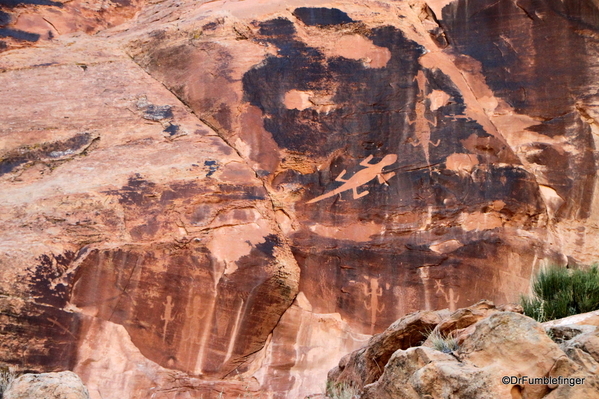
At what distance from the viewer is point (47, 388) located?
5.06 m

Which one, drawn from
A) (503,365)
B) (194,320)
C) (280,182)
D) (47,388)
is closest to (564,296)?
(503,365)

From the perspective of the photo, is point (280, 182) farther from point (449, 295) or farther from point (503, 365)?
point (503, 365)

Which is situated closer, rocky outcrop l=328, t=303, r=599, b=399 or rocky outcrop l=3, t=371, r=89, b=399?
rocky outcrop l=328, t=303, r=599, b=399

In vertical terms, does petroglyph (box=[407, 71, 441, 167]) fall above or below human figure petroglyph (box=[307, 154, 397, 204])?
above

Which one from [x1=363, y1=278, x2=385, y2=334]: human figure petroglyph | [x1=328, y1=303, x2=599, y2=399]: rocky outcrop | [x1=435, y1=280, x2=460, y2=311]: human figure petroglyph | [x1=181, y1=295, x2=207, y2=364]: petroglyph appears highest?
[x1=328, y1=303, x2=599, y2=399]: rocky outcrop

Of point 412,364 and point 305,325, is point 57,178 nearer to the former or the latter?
point 305,325

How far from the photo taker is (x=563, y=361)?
4.90 m

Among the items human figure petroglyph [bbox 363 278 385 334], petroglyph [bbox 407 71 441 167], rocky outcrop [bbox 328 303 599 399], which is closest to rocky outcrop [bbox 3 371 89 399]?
rocky outcrop [bbox 328 303 599 399]

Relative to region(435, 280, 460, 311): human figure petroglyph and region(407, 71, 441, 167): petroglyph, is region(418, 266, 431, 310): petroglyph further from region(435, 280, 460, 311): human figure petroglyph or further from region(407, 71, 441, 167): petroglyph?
region(407, 71, 441, 167): petroglyph

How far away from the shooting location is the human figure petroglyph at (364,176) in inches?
419

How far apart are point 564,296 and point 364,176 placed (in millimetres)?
4003

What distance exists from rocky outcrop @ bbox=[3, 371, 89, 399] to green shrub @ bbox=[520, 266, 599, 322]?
488 centimetres

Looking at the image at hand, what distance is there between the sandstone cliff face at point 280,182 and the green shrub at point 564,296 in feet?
5.85

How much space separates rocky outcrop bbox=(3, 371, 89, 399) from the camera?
5004mm
